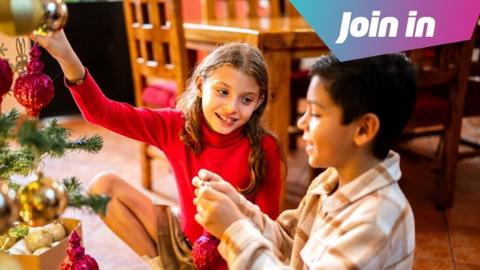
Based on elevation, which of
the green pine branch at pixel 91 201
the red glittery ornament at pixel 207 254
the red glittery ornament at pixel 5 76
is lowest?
the red glittery ornament at pixel 207 254

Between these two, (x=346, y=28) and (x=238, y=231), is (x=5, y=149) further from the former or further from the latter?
(x=346, y=28)

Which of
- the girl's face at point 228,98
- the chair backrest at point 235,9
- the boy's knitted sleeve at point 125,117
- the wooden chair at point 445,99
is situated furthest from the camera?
the chair backrest at point 235,9

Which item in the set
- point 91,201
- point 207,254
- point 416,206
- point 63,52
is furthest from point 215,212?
point 416,206

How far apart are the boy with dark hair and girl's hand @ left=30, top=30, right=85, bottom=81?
0.38m

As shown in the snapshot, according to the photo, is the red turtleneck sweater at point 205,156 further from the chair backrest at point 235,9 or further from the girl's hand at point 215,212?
the chair backrest at point 235,9

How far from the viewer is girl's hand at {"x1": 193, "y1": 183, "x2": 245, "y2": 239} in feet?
2.82

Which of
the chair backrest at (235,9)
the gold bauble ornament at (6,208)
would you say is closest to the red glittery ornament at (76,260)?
the gold bauble ornament at (6,208)

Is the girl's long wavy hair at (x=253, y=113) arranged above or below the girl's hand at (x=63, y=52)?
below

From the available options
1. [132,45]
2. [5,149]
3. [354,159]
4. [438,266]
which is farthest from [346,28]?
[132,45]

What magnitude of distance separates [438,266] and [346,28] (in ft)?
3.73

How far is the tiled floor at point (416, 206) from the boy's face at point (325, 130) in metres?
0.58

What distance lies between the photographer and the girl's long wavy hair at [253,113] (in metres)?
1.29

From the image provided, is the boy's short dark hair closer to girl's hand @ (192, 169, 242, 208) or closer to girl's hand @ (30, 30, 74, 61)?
girl's hand @ (192, 169, 242, 208)

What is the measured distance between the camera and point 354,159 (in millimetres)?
862
